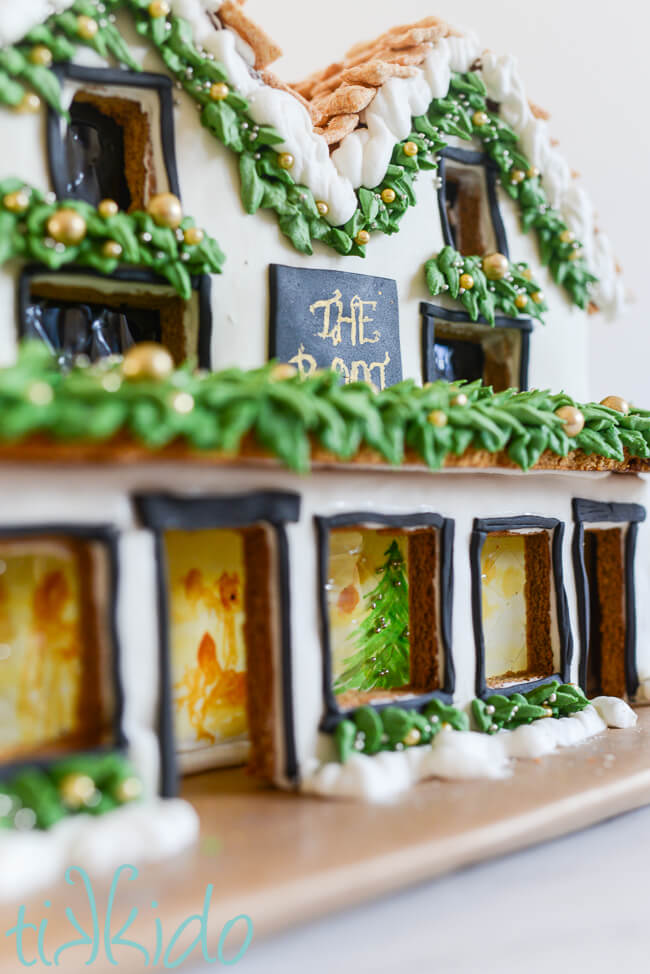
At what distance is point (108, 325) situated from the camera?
7.82 ft

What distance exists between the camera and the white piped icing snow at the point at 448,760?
2.00m

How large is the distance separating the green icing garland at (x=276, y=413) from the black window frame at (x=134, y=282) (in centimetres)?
19

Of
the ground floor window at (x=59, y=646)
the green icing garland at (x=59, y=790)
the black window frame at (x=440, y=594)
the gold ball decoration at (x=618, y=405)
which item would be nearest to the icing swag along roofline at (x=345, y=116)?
the gold ball decoration at (x=618, y=405)

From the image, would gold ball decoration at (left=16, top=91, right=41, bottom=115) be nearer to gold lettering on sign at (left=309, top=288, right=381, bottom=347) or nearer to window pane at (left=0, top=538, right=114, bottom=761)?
gold lettering on sign at (left=309, top=288, right=381, bottom=347)

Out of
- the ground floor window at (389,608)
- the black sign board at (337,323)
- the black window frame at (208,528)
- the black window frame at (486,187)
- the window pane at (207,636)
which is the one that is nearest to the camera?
the black window frame at (208,528)

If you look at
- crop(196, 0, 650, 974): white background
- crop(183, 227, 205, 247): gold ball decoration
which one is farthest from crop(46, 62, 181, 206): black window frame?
crop(196, 0, 650, 974): white background

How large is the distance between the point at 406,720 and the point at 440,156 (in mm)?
1762

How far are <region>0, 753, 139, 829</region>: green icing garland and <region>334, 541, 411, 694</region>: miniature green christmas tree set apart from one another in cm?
80

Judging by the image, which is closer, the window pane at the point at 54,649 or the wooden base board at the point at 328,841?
the wooden base board at the point at 328,841

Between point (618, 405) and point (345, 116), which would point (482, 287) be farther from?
point (345, 116)

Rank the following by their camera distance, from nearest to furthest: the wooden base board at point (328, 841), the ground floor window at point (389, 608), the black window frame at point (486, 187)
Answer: the wooden base board at point (328, 841) → the ground floor window at point (389, 608) → the black window frame at point (486, 187)

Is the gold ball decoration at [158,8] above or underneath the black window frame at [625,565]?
above

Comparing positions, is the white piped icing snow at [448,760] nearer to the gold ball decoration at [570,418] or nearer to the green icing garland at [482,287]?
the gold ball decoration at [570,418]

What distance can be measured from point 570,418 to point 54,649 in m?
1.45
